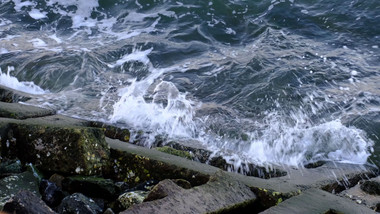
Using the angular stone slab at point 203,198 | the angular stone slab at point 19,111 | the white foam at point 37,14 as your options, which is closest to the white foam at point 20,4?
the white foam at point 37,14

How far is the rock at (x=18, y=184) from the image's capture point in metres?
2.50

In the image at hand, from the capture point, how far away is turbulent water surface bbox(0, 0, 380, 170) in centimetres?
434

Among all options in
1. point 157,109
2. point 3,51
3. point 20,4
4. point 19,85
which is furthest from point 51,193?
point 20,4

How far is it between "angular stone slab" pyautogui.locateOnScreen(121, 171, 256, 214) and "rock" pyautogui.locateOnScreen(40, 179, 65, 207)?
603 mm

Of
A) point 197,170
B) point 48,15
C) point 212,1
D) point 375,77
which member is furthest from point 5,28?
point 197,170

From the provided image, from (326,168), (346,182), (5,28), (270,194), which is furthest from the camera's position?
(5,28)

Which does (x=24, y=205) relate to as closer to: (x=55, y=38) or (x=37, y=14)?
(x=55, y=38)

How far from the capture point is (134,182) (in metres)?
2.99

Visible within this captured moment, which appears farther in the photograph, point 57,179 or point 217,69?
point 217,69

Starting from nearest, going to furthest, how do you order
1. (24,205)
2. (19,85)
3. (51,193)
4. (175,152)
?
(24,205) < (51,193) < (175,152) < (19,85)

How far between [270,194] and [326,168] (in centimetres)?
102

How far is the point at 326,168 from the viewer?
3.55m

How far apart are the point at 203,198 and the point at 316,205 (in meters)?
0.62

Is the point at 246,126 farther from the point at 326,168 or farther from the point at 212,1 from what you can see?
the point at 212,1
